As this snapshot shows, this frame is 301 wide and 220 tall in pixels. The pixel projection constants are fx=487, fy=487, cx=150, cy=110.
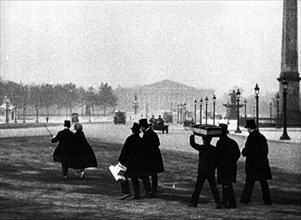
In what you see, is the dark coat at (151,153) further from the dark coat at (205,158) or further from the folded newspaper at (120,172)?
the dark coat at (205,158)

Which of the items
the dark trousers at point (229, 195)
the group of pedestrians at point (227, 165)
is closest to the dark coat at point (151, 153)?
the group of pedestrians at point (227, 165)

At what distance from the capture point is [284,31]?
45.1 m

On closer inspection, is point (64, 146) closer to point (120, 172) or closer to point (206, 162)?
point (120, 172)

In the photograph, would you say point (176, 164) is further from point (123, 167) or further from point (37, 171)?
point (123, 167)

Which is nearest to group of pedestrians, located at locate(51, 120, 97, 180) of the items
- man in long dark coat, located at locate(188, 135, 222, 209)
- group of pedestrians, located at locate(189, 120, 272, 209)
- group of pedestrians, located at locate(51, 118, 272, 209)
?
group of pedestrians, located at locate(51, 118, 272, 209)

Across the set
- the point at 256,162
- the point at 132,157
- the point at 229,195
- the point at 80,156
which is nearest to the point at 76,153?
the point at 80,156

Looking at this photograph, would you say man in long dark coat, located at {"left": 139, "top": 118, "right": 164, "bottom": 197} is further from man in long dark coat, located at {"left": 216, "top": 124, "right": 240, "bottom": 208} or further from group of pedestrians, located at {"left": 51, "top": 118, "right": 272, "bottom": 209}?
man in long dark coat, located at {"left": 216, "top": 124, "right": 240, "bottom": 208}

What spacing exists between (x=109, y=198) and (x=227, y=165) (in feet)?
8.32

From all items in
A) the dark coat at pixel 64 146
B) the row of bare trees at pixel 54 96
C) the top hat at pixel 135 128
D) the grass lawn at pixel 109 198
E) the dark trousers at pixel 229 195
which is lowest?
the grass lawn at pixel 109 198

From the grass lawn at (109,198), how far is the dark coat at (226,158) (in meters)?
0.57

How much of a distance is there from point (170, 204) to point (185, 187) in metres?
2.25

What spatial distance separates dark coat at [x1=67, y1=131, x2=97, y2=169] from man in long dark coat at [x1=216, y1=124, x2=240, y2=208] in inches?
182

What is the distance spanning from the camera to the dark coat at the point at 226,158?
876 cm

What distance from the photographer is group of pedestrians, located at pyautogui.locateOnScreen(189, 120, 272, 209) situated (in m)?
8.59
